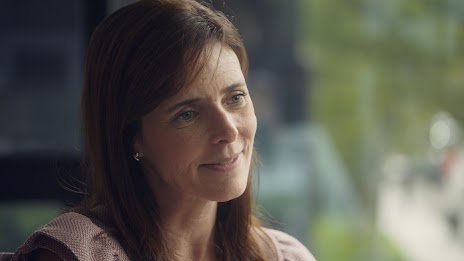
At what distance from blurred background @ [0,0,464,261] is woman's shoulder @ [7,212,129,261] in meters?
1.80

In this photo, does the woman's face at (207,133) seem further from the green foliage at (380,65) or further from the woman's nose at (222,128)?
the green foliage at (380,65)

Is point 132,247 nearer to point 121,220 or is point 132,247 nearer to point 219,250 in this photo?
point 121,220

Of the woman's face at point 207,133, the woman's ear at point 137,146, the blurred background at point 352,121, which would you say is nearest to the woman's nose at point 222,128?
the woman's face at point 207,133

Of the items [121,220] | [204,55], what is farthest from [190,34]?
[121,220]

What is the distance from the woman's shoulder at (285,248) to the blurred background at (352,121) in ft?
5.40

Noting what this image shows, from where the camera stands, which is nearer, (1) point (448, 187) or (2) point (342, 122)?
(1) point (448, 187)

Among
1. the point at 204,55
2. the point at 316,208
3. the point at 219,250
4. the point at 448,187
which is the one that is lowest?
the point at 316,208

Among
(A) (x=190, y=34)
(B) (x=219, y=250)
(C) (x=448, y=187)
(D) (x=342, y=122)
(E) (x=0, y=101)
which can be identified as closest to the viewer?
(A) (x=190, y=34)

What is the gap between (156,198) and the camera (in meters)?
1.42

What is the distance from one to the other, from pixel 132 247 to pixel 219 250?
0.21 metres

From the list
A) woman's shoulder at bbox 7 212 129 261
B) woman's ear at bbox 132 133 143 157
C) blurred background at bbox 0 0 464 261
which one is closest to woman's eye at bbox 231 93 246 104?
woman's ear at bbox 132 133 143 157

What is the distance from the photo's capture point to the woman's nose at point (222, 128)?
4.28 ft

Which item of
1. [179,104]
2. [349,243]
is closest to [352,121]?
[349,243]

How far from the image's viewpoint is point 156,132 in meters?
1.33
